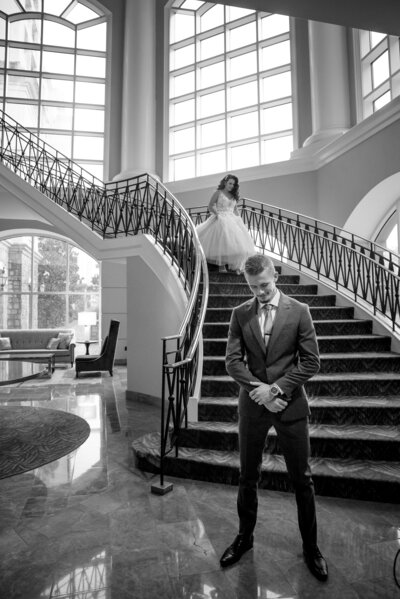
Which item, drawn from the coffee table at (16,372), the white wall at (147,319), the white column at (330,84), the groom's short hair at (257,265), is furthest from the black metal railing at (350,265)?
the coffee table at (16,372)

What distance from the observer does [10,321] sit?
45.9ft

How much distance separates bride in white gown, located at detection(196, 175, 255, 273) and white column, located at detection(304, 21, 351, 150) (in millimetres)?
4517

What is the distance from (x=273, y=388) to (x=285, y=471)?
1378 millimetres

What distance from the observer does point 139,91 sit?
41.4ft

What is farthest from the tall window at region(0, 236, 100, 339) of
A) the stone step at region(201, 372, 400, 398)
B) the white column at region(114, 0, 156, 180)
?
the stone step at region(201, 372, 400, 398)

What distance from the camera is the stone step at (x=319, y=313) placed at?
507 cm

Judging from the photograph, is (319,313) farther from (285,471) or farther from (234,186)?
(285,471)

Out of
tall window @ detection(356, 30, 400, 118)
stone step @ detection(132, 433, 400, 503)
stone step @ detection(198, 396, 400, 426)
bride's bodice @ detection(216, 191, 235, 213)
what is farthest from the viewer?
tall window @ detection(356, 30, 400, 118)

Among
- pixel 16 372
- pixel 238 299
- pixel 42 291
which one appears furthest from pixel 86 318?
pixel 238 299

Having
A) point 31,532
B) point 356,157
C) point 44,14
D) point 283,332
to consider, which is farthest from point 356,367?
point 44,14

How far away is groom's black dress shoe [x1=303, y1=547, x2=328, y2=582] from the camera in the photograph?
6.47ft

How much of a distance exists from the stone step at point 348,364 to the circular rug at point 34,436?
170 cm

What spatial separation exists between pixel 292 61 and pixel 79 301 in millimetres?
10388

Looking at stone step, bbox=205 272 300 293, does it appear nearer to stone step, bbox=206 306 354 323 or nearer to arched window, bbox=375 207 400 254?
stone step, bbox=206 306 354 323
